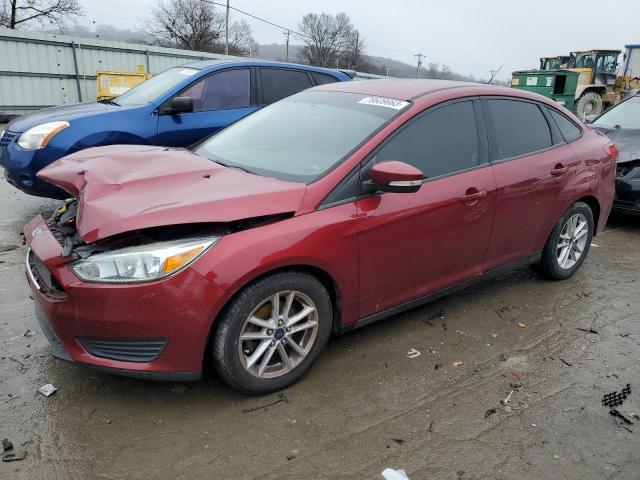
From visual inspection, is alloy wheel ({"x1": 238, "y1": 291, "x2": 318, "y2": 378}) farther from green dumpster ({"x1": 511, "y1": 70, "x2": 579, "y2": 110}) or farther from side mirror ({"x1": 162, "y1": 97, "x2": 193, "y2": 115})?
green dumpster ({"x1": 511, "y1": 70, "x2": 579, "y2": 110})

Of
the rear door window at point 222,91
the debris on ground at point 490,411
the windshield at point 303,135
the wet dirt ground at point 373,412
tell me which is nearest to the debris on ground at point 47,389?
the wet dirt ground at point 373,412

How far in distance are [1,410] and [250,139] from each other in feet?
7.03

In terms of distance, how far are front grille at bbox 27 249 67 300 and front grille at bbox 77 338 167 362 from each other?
9.8 inches

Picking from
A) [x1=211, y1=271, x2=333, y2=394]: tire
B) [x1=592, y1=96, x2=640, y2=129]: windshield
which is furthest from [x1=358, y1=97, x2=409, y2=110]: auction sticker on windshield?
[x1=592, y1=96, x2=640, y2=129]: windshield

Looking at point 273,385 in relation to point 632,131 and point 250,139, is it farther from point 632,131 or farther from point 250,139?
point 632,131

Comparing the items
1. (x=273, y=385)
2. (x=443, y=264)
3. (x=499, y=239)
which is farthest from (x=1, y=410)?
(x=499, y=239)

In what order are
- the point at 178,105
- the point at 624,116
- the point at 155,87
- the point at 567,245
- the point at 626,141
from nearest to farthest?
1. the point at 567,245
2. the point at 178,105
3. the point at 155,87
4. the point at 626,141
5. the point at 624,116

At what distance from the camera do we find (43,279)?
2.63 meters

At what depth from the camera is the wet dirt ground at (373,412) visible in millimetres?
2322

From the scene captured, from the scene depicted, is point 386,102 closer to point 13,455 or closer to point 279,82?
point 13,455

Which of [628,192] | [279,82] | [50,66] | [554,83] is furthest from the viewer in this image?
[554,83]

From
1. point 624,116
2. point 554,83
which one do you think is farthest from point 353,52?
point 624,116

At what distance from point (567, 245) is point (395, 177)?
244 centimetres

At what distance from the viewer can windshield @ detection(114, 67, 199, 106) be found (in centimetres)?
595
